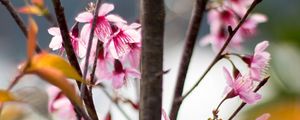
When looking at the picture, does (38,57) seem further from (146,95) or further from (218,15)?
(218,15)

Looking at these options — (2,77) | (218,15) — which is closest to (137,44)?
(218,15)

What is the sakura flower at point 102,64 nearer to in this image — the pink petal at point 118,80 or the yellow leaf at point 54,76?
the pink petal at point 118,80

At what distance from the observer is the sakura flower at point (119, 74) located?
77cm

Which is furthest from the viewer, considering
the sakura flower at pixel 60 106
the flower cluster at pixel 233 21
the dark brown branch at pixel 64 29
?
the flower cluster at pixel 233 21

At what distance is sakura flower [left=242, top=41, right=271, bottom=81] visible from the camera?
0.80 meters

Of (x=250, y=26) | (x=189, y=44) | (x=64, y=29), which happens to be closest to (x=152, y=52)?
(x=64, y=29)

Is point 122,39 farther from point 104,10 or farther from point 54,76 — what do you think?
point 54,76

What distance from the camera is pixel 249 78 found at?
2.52 feet

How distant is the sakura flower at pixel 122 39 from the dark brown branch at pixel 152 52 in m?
0.10

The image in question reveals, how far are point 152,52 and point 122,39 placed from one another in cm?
11

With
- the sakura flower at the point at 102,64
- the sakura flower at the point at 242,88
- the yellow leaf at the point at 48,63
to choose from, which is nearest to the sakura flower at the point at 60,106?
the sakura flower at the point at 102,64

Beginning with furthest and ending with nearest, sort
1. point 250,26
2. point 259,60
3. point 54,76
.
Result: point 250,26
point 259,60
point 54,76

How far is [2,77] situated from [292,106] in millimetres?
1133

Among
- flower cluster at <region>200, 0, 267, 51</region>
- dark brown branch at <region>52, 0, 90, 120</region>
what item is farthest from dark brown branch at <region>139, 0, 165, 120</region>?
flower cluster at <region>200, 0, 267, 51</region>
